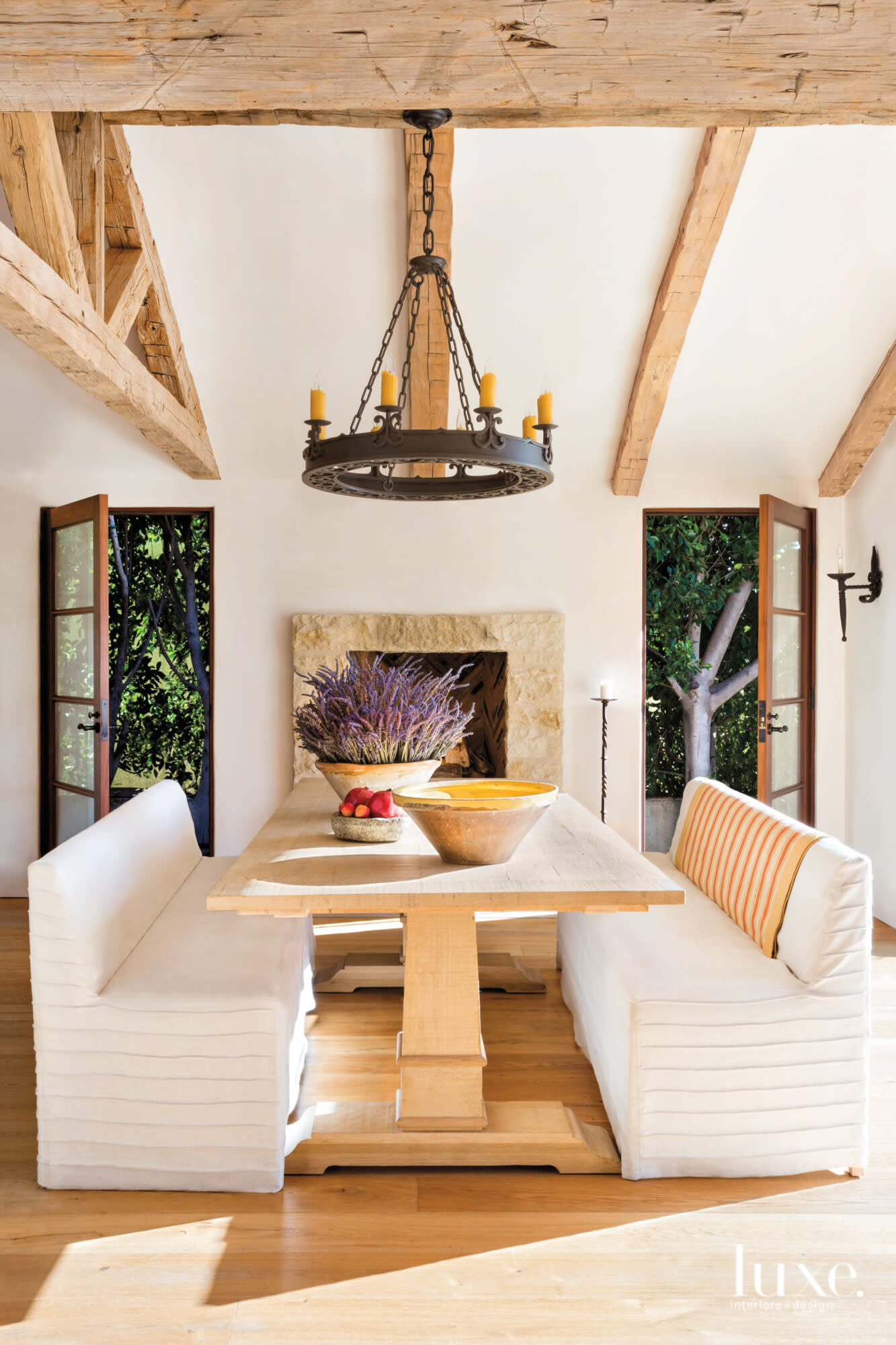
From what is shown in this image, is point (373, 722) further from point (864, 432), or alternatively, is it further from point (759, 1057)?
point (864, 432)

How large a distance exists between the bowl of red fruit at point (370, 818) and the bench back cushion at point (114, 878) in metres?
0.59

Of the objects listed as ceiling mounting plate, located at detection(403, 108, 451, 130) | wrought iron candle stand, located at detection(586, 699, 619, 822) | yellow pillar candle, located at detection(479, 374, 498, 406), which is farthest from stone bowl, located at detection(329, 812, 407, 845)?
wrought iron candle stand, located at detection(586, 699, 619, 822)

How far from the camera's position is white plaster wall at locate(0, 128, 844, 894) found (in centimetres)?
405

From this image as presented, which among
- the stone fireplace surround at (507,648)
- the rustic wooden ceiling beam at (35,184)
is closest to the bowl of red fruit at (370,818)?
the rustic wooden ceiling beam at (35,184)

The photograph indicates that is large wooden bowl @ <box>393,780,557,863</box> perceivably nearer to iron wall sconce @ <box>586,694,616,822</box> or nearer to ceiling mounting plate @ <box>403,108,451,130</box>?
ceiling mounting plate @ <box>403,108,451,130</box>

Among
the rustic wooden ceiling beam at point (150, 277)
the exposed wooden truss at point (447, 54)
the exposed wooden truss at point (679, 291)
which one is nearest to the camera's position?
the exposed wooden truss at point (447, 54)

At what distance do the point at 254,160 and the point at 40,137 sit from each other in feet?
4.03

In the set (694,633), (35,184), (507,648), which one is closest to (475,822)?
(35,184)

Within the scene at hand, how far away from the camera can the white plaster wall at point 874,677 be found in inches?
170

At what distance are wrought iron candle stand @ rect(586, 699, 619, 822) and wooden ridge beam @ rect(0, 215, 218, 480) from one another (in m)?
2.31

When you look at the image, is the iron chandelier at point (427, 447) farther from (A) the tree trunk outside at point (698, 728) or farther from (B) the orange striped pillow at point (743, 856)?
(A) the tree trunk outside at point (698, 728)

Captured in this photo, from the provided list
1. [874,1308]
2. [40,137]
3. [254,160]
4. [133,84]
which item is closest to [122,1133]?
[874,1308]

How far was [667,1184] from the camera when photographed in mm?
2146

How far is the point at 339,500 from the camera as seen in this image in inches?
191
